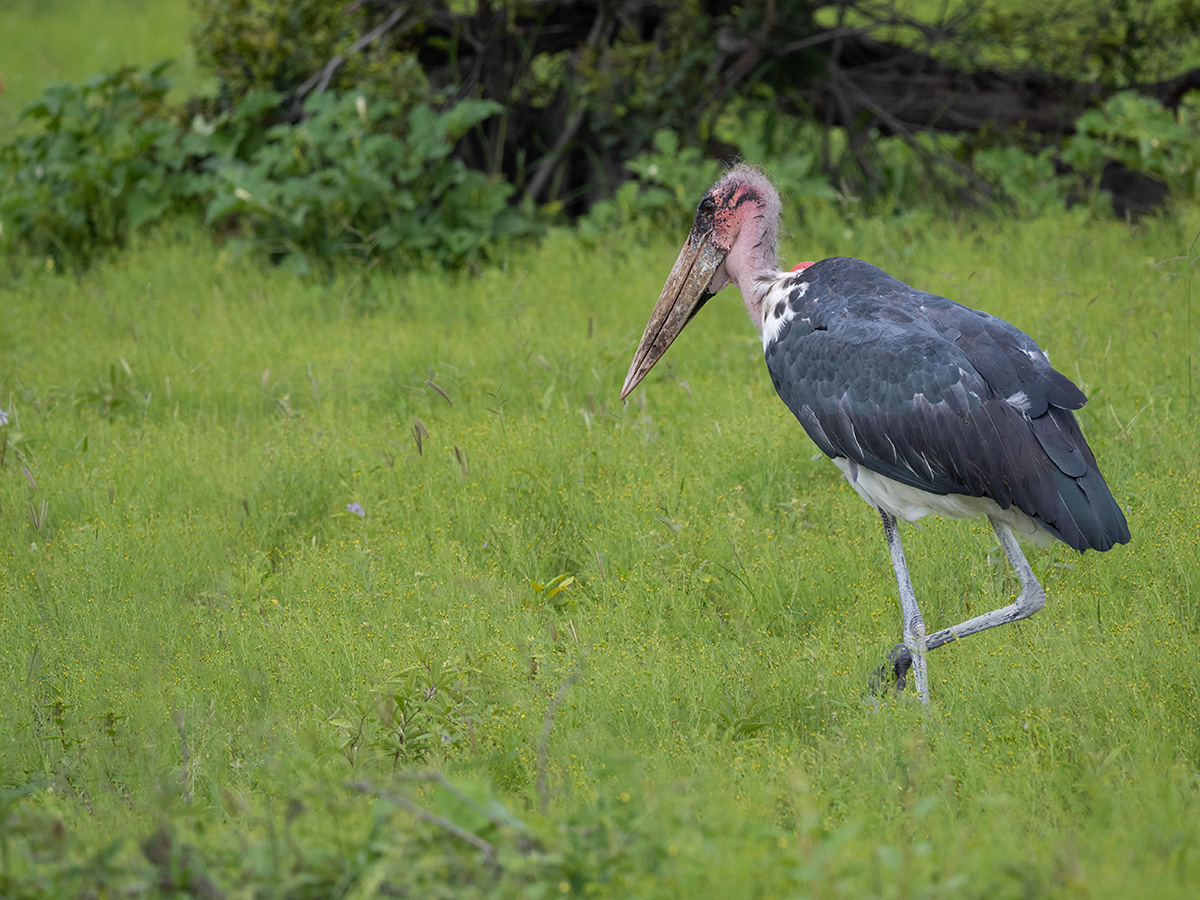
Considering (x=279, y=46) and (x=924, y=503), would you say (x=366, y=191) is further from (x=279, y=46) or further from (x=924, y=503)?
(x=924, y=503)

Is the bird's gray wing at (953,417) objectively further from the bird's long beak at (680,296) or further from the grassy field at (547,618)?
the bird's long beak at (680,296)

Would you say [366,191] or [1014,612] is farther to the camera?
[366,191]

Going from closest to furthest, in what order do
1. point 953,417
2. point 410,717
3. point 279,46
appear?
1. point 410,717
2. point 953,417
3. point 279,46

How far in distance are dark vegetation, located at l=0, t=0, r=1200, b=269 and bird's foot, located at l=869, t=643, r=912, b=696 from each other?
465cm

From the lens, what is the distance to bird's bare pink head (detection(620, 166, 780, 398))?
452cm

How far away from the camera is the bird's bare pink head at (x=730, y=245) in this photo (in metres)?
4.52

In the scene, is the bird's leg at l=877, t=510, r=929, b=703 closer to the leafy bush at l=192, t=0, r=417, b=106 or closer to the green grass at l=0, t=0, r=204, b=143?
the leafy bush at l=192, t=0, r=417, b=106

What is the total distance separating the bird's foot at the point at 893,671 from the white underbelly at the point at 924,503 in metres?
0.48

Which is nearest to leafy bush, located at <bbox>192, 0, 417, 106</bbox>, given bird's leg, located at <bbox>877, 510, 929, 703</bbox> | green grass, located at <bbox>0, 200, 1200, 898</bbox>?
green grass, located at <bbox>0, 200, 1200, 898</bbox>

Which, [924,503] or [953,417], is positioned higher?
[953,417]

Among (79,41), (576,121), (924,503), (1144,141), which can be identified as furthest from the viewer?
(79,41)

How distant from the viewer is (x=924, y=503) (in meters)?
3.87

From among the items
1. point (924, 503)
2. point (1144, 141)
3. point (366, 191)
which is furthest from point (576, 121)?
point (924, 503)

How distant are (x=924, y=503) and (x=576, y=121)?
5687 mm
